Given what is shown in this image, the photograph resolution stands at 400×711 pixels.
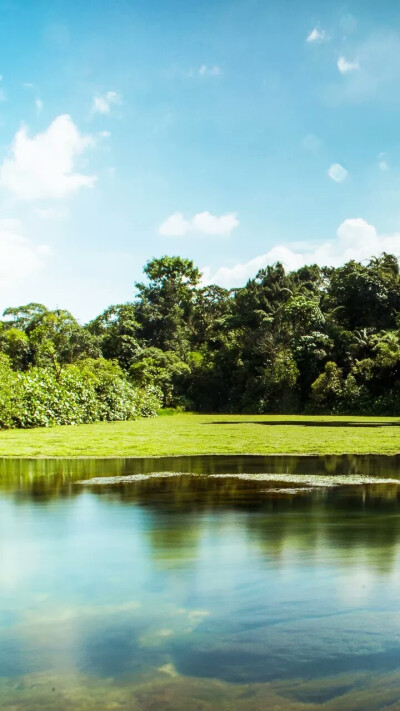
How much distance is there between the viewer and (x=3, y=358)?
118 feet

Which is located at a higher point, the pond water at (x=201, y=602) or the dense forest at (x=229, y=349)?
the dense forest at (x=229, y=349)

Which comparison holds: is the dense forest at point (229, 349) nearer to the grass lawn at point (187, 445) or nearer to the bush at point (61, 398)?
the bush at point (61, 398)

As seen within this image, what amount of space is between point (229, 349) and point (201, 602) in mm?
39439

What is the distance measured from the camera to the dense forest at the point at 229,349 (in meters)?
30.1

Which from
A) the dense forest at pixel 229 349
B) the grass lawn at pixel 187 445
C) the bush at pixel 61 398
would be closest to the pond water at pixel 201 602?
the grass lawn at pixel 187 445

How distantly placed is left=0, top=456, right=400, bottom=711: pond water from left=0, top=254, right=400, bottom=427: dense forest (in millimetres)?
17095

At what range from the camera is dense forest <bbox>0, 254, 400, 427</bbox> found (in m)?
30.1

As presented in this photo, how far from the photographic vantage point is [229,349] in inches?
1684

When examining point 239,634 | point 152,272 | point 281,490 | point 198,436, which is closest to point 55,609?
point 239,634

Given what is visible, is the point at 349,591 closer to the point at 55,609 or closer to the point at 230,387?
the point at 55,609

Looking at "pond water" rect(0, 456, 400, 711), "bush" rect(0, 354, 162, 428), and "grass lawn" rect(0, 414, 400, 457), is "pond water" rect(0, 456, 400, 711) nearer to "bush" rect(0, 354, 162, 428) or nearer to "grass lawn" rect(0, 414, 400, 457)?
"grass lawn" rect(0, 414, 400, 457)

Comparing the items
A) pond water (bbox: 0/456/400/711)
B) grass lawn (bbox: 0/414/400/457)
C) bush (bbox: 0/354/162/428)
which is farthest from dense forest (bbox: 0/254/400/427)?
pond water (bbox: 0/456/400/711)

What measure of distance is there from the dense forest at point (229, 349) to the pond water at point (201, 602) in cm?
1709

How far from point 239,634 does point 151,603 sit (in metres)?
0.62
